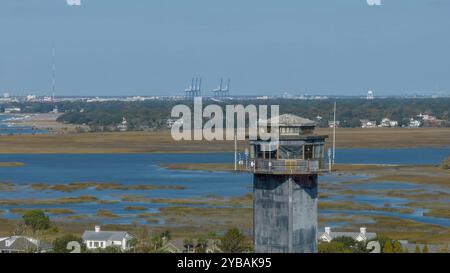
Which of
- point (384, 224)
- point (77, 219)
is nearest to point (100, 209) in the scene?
point (77, 219)

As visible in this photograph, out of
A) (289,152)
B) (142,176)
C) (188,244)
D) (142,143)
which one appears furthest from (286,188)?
(142,143)

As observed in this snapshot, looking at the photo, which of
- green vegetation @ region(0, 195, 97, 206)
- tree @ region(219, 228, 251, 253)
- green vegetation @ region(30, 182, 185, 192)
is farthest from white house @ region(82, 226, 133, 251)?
green vegetation @ region(30, 182, 185, 192)

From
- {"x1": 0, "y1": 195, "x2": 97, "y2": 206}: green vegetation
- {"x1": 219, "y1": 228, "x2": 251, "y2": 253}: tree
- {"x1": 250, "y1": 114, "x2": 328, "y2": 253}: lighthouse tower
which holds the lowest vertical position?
{"x1": 0, "y1": 195, "x2": 97, "y2": 206}: green vegetation

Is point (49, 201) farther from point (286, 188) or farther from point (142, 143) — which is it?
point (142, 143)

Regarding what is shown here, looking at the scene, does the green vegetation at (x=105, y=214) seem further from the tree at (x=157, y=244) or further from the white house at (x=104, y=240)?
the tree at (x=157, y=244)

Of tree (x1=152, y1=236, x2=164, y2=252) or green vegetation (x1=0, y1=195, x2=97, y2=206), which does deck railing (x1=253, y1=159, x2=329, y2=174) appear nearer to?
tree (x1=152, y1=236, x2=164, y2=252)

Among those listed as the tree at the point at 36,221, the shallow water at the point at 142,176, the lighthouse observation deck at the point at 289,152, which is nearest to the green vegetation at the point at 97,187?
the shallow water at the point at 142,176
